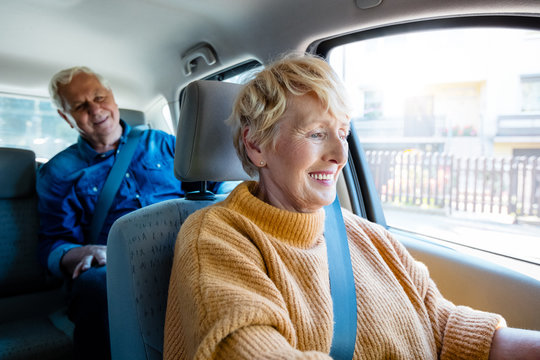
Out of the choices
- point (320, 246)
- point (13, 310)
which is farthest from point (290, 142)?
point (13, 310)

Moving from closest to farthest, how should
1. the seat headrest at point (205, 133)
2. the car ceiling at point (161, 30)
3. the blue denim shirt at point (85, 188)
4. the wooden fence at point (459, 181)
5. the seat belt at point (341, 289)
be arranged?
the seat belt at point (341, 289), the seat headrest at point (205, 133), the car ceiling at point (161, 30), the wooden fence at point (459, 181), the blue denim shirt at point (85, 188)

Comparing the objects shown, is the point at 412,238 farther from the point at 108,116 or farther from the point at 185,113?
the point at 108,116

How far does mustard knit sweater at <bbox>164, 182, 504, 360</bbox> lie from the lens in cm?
79

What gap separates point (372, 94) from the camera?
2.21 meters

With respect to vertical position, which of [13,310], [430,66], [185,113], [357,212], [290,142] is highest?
[430,66]

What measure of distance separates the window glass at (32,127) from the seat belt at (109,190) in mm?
1348

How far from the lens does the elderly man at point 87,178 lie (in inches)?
72.0

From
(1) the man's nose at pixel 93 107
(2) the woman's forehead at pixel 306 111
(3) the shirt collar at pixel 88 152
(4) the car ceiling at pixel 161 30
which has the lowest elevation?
(3) the shirt collar at pixel 88 152

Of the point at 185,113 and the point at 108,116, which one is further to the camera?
the point at 108,116

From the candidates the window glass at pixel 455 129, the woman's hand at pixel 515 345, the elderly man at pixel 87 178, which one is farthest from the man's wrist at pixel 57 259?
the woman's hand at pixel 515 345

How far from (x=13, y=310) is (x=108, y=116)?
1.17 m

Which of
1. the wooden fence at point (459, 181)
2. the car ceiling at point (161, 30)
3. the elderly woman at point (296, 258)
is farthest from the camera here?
the wooden fence at point (459, 181)

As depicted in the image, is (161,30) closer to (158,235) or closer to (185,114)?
(185,114)

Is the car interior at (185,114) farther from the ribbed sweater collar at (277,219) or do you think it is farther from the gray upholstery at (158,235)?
the ribbed sweater collar at (277,219)
